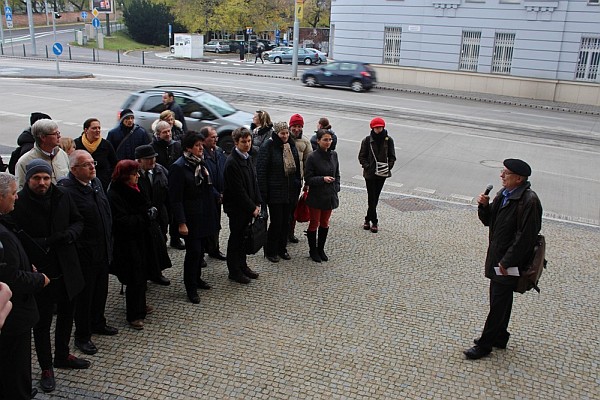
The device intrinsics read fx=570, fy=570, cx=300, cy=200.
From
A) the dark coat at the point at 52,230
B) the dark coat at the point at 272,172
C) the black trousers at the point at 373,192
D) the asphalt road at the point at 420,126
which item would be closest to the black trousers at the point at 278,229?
the dark coat at the point at 272,172

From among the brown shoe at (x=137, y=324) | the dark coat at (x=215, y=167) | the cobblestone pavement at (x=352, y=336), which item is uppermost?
the dark coat at (x=215, y=167)

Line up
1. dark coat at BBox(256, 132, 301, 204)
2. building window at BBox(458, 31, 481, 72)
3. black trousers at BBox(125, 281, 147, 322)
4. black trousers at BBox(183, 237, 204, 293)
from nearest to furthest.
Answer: black trousers at BBox(125, 281, 147, 322) → black trousers at BBox(183, 237, 204, 293) → dark coat at BBox(256, 132, 301, 204) → building window at BBox(458, 31, 481, 72)

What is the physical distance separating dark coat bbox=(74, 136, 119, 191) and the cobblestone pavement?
4.51ft

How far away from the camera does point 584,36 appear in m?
28.0

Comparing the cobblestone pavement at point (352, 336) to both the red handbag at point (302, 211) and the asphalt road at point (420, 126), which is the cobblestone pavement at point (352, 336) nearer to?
the red handbag at point (302, 211)

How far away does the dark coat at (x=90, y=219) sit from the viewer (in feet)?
15.6

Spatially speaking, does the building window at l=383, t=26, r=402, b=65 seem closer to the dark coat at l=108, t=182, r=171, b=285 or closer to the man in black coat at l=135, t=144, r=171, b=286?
the man in black coat at l=135, t=144, r=171, b=286

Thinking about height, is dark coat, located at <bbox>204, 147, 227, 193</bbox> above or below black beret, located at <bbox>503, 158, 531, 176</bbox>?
below

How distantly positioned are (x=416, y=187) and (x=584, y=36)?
21.3 meters

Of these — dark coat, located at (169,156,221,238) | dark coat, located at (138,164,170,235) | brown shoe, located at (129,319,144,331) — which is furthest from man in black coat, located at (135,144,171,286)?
brown shoe, located at (129,319,144,331)

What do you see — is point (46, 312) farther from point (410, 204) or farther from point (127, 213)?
point (410, 204)

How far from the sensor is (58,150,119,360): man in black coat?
474cm

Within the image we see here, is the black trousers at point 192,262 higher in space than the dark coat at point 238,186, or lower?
lower

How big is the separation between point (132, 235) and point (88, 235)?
558 millimetres
